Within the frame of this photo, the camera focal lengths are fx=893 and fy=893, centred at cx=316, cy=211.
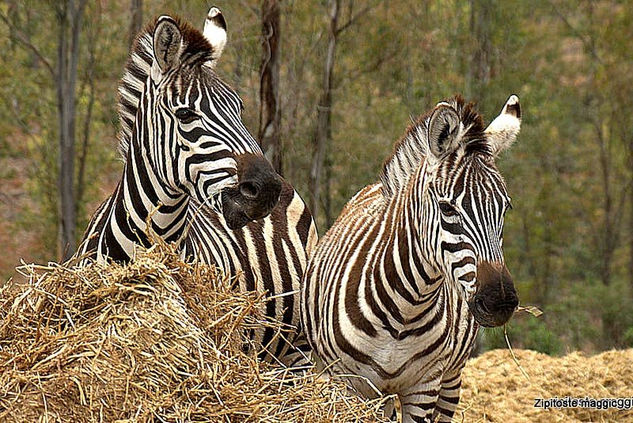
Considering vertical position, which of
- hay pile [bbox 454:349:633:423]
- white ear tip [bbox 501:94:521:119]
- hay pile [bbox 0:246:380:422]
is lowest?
hay pile [bbox 454:349:633:423]

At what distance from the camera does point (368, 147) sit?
1642 centimetres

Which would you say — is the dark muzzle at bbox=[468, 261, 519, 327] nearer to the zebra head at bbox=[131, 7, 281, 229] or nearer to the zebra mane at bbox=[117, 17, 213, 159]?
the zebra head at bbox=[131, 7, 281, 229]

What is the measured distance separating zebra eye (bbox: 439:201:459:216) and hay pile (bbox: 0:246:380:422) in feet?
3.43

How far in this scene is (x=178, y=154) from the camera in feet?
15.2

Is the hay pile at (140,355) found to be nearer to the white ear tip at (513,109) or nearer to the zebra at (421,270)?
the zebra at (421,270)

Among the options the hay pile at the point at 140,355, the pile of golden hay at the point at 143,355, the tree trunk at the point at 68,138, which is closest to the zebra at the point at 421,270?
the pile of golden hay at the point at 143,355

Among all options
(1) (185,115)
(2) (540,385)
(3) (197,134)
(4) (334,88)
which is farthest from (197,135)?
(4) (334,88)

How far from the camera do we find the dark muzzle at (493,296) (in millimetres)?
4168

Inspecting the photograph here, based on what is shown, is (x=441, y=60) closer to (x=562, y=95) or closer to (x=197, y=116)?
(x=562, y=95)

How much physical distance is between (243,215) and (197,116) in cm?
60

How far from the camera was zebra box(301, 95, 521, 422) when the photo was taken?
4340 mm

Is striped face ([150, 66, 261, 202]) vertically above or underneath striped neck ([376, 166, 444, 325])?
above

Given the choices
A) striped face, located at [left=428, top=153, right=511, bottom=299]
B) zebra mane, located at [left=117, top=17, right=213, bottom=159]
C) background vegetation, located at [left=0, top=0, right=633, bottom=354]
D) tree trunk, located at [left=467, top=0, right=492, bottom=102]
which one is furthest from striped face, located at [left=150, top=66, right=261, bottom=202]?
tree trunk, located at [left=467, top=0, right=492, bottom=102]

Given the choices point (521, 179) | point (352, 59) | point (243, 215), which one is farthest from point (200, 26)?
point (243, 215)
